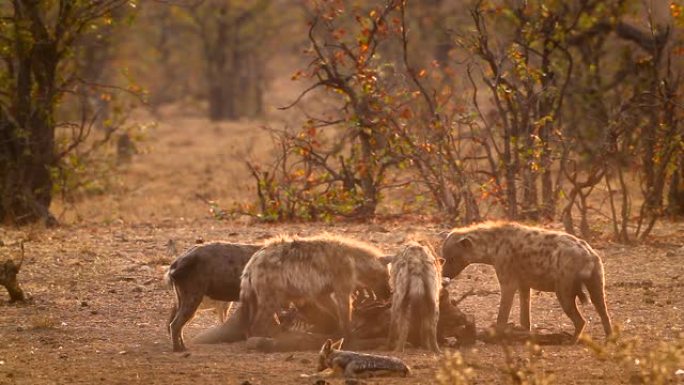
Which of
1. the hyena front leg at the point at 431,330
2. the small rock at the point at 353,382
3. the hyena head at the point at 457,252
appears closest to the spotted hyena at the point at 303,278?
the hyena front leg at the point at 431,330

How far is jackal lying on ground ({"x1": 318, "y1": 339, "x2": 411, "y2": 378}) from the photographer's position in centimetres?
784

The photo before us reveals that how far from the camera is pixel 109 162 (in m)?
19.9

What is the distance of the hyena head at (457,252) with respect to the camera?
9945 millimetres

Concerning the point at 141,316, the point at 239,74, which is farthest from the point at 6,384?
the point at 239,74

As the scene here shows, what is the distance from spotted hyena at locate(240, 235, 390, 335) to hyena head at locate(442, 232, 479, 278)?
0.84 metres

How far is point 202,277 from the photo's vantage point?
9438 millimetres

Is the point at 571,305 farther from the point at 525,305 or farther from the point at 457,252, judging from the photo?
the point at 457,252

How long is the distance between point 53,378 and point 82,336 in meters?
1.58

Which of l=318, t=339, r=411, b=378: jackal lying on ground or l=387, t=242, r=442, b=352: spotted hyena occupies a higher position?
l=387, t=242, r=442, b=352: spotted hyena

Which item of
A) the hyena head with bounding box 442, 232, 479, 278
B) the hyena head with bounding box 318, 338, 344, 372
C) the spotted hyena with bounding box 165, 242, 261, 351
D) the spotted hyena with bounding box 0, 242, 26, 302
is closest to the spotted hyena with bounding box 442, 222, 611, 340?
the hyena head with bounding box 442, 232, 479, 278

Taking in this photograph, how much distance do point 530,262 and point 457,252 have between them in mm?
669

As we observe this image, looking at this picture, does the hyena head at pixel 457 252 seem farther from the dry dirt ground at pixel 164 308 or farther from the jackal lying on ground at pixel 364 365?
the jackal lying on ground at pixel 364 365

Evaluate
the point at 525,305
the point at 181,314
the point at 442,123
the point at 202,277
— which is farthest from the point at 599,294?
the point at 442,123

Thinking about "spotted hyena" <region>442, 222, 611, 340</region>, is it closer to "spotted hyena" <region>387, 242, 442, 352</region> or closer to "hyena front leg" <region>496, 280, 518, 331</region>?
"hyena front leg" <region>496, 280, 518, 331</region>
